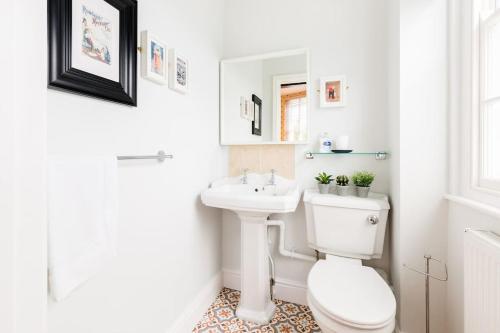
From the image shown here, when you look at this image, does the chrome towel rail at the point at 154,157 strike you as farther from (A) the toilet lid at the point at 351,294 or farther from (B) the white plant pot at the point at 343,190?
(B) the white plant pot at the point at 343,190

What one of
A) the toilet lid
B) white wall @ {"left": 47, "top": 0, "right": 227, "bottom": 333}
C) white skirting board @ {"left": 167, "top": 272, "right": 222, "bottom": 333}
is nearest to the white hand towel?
white wall @ {"left": 47, "top": 0, "right": 227, "bottom": 333}

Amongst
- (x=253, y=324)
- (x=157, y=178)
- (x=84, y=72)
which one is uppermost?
(x=84, y=72)

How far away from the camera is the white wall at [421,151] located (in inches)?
50.1

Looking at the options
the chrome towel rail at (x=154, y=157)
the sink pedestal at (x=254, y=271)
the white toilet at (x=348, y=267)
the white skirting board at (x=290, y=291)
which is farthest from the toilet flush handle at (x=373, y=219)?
the chrome towel rail at (x=154, y=157)

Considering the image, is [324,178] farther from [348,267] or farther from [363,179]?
[348,267]

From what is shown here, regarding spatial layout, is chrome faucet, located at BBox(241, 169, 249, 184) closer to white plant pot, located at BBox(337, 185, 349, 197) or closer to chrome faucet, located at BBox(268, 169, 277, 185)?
chrome faucet, located at BBox(268, 169, 277, 185)

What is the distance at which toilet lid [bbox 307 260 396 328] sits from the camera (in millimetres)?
988

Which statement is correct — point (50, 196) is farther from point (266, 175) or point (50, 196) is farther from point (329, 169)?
point (329, 169)

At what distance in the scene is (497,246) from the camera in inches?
32.7

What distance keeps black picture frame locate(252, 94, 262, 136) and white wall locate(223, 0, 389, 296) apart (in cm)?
34

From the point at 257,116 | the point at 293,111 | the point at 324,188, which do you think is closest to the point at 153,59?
the point at 257,116

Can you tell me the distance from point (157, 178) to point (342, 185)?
1.14 m

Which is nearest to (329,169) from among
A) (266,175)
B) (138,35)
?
(266,175)

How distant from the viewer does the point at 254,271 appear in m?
1.62
